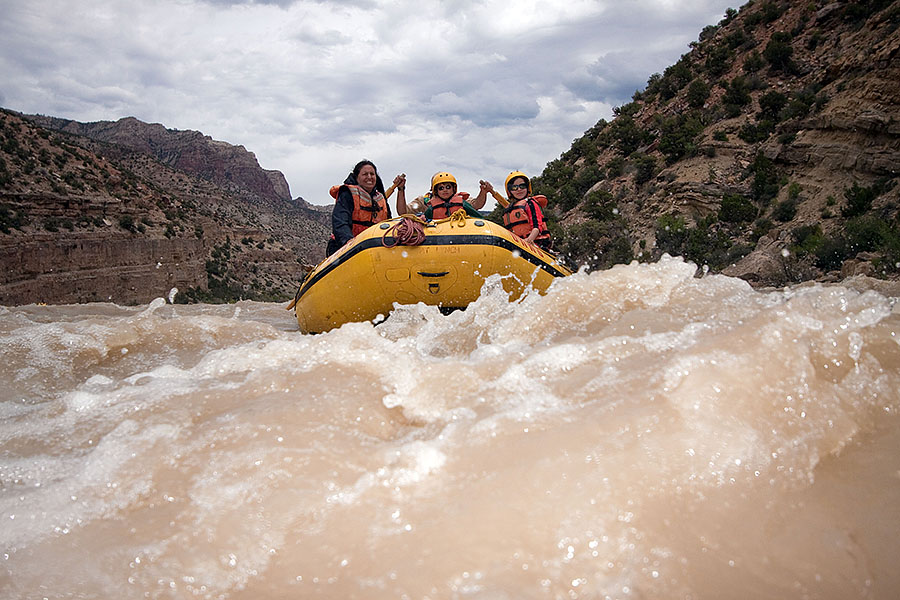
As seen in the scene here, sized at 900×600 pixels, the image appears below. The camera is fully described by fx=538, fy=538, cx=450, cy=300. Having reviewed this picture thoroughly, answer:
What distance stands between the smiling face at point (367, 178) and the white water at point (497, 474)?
4.42 metres

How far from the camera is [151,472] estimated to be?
1574mm

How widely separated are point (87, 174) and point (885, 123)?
3423cm

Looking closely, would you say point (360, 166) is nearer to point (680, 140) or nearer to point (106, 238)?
point (680, 140)

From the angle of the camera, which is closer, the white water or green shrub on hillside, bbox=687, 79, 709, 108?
the white water

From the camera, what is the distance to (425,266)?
461cm

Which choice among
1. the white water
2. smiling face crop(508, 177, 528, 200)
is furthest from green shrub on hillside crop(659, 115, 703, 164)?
the white water

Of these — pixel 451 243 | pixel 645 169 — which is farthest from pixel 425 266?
pixel 645 169

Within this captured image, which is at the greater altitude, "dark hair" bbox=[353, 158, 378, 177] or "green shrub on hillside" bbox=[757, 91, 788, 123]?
"green shrub on hillside" bbox=[757, 91, 788, 123]

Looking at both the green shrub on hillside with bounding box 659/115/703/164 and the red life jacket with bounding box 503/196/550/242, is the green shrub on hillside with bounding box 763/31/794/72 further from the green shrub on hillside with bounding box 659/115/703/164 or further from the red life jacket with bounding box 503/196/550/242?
the red life jacket with bounding box 503/196/550/242

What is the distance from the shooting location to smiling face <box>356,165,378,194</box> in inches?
253

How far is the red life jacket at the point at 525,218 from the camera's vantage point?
6.46m

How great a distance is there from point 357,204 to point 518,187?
213 cm

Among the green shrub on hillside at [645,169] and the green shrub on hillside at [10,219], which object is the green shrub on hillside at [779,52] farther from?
the green shrub on hillside at [10,219]

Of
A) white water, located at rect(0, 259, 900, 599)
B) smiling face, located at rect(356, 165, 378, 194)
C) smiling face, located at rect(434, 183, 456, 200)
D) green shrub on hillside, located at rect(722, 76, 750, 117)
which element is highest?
green shrub on hillside, located at rect(722, 76, 750, 117)
